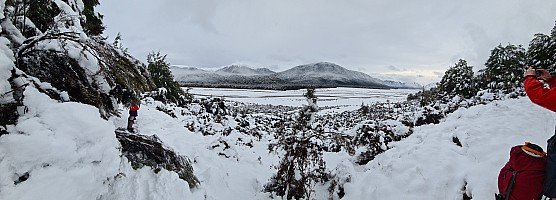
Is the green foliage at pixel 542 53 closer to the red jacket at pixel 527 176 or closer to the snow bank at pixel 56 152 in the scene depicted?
the red jacket at pixel 527 176

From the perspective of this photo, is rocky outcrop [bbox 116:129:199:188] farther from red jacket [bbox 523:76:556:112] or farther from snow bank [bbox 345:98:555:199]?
red jacket [bbox 523:76:556:112]

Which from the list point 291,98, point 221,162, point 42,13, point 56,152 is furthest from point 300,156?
point 291,98

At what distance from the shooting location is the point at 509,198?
2832mm

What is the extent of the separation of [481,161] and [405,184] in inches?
43.9

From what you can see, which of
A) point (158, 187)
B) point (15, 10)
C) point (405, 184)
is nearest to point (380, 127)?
point (405, 184)

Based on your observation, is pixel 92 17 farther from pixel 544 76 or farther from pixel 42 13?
pixel 544 76

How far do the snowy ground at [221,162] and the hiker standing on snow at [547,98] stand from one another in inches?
44.5

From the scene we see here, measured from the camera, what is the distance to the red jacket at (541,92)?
2619mm

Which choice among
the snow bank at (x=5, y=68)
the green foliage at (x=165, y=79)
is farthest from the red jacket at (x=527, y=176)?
the green foliage at (x=165, y=79)

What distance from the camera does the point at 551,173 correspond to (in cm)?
260

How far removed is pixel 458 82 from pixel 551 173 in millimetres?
14324

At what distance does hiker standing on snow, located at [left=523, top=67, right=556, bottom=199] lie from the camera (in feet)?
8.48

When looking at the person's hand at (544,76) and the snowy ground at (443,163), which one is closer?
the person's hand at (544,76)

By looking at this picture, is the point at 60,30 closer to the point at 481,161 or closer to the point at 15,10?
the point at 15,10
